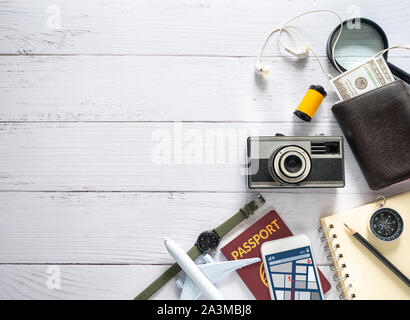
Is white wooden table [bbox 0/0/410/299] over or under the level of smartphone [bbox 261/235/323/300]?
over

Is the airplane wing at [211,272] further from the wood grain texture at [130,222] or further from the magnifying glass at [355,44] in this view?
the magnifying glass at [355,44]

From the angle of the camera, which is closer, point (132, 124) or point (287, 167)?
point (287, 167)

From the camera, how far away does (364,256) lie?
3.17 feet

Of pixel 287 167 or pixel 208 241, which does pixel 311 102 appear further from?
pixel 208 241

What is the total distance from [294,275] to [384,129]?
395 mm

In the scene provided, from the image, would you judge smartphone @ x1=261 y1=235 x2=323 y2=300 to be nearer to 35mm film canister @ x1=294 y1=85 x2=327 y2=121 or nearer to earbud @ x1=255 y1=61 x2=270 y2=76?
35mm film canister @ x1=294 y1=85 x2=327 y2=121

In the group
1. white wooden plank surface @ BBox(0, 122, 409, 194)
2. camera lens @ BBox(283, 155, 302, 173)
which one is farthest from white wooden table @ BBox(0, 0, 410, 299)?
camera lens @ BBox(283, 155, 302, 173)

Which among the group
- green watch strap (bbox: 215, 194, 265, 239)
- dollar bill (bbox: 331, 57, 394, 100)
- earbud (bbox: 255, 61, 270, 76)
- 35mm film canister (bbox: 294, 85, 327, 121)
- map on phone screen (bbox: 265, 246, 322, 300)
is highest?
earbud (bbox: 255, 61, 270, 76)

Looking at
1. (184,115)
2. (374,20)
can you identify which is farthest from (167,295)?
(374,20)

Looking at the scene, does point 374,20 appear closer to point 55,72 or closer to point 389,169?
point 389,169

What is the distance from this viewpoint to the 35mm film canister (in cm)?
96

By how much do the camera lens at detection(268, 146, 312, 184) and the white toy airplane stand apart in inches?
8.5

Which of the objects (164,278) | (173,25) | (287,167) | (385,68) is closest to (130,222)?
(164,278)
